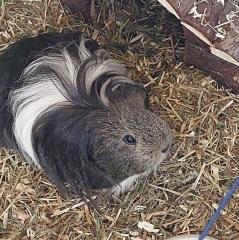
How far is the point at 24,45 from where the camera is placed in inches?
97.7

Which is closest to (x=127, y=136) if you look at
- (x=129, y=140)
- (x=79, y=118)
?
(x=129, y=140)

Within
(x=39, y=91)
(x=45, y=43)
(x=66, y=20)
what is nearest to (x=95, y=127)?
(x=39, y=91)

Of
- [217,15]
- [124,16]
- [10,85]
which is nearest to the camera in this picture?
[217,15]

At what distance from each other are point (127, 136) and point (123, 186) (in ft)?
1.01

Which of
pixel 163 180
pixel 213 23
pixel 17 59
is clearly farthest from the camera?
pixel 163 180

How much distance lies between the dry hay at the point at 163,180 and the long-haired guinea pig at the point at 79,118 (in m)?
0.19

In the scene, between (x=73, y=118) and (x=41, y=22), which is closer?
(x=73, y=118)

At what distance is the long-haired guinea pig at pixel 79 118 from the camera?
7.30 ft

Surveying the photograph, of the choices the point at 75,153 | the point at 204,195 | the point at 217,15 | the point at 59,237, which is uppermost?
the point at 217,15

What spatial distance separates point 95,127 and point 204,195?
0.57 m

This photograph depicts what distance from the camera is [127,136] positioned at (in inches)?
89.9

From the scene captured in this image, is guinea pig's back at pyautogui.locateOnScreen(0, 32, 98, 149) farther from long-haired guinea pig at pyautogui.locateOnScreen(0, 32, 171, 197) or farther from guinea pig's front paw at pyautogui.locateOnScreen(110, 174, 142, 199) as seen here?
guinea pig's front paw at pyautogui.locateOnScreen(110, 174, 142, 199)

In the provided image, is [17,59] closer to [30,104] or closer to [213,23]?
[30,104]

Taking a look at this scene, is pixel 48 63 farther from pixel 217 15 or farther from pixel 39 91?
pixel 217 15
